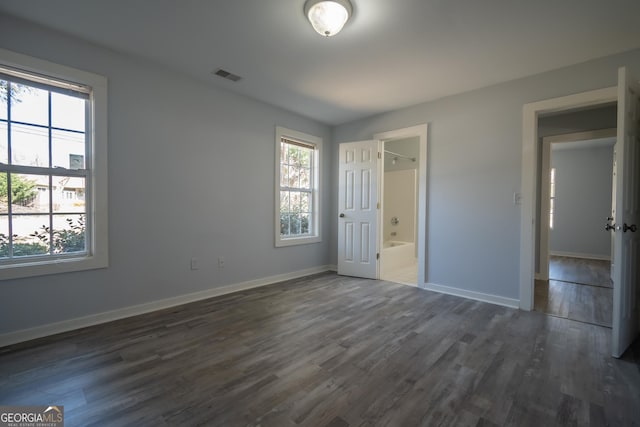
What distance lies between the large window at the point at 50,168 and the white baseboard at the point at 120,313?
458mm

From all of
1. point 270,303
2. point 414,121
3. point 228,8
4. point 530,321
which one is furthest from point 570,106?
point 270,303

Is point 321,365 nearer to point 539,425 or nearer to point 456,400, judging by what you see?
point 456,400

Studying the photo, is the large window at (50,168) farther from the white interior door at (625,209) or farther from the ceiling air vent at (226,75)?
the white interior door at (625,209)

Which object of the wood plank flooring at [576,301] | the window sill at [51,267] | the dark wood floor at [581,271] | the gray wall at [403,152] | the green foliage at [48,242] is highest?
the gray wall at [403,152]

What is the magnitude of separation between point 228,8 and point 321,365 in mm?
2591

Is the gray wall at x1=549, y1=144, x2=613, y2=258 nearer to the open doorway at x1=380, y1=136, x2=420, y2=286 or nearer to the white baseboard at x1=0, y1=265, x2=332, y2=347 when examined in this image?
the open doorway at x1=380, y1=136, x2=420, y2=286

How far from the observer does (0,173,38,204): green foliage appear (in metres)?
2.22

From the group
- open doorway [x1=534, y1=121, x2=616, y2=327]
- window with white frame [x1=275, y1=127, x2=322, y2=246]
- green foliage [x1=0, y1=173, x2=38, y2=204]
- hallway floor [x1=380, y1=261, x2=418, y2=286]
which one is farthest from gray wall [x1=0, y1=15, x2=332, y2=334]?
open doorway [x1=534, y1=121, x2=616, y2=327]

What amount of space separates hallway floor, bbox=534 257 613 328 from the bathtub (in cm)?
195

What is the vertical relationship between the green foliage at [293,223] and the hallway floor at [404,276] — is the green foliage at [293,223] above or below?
above

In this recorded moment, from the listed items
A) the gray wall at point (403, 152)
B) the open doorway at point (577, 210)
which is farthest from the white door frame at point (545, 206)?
the gray wall at point (403, 152)

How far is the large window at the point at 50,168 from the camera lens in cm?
223

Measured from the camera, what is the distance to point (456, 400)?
5.25 ft

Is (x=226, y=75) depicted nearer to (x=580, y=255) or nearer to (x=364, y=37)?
(x=364, y=37)
